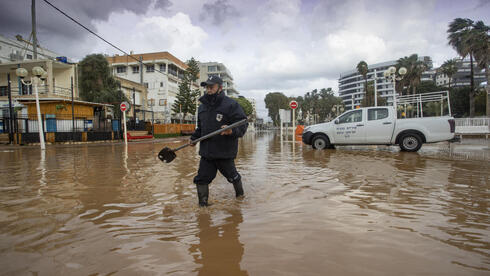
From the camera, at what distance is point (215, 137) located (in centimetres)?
345

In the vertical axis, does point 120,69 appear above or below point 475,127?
above

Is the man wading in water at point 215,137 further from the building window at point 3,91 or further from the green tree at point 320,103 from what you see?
the green tree at point 320,103

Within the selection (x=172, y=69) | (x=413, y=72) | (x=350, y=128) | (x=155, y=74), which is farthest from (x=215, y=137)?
(x=172, y=69)

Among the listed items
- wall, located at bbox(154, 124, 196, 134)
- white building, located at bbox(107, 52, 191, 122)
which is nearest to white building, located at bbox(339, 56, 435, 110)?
white building, located at bbox(107, 52, 191, 122)

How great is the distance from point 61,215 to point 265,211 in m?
2.40

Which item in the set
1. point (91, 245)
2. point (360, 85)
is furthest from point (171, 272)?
point (360, 85)

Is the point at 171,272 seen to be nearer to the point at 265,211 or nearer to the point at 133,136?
the point at 265,211

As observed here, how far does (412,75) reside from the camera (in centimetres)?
4184

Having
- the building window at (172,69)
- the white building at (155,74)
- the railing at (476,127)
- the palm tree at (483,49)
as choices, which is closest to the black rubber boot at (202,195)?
the railing at (476,127)

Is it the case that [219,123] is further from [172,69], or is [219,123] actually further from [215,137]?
[172,69]

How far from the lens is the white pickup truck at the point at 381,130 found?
9.53 metres

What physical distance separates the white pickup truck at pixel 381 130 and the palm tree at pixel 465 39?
937 inches

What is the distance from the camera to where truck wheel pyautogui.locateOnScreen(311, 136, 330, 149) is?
11062 mm

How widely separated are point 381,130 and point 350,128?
1.09 metres
